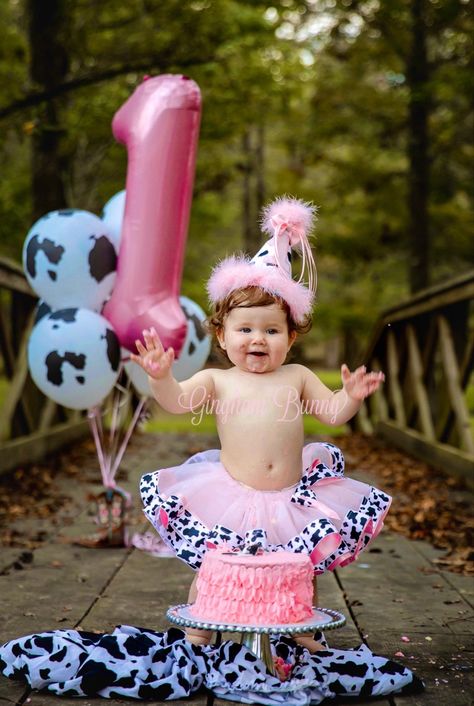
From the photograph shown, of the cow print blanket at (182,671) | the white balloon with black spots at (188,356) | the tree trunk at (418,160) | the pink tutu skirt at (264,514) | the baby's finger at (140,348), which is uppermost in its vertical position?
the tree trunk at (418,160)

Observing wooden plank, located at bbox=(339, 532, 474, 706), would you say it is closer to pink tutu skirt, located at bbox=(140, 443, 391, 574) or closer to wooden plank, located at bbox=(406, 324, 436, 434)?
pink tutu skirt, located at bbox=(140, 443, 391, 574)

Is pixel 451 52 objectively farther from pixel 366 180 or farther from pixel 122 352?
pixel 122 352

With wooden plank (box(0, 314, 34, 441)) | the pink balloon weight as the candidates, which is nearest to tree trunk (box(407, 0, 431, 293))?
wooden plank (box(0, 314, 34, 441))

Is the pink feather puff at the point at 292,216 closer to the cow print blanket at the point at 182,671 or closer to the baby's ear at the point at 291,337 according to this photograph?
the baby's ear at the point at 291,337

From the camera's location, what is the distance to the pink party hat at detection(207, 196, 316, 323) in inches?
122

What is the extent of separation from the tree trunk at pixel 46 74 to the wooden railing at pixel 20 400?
166cm

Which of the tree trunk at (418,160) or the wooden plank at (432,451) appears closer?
the wooden plank at (432,451)

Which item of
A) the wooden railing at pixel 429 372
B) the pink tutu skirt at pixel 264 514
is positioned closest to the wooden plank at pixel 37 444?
the wooden railing at pixel 429 372

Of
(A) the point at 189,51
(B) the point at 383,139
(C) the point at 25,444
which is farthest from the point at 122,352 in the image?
(B) the point at 383,139

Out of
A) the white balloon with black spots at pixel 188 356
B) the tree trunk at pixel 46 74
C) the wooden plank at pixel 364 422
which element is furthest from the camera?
the wooden plank at pixel 364 422

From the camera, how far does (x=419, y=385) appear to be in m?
8.40

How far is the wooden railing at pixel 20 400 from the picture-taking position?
22.7ft

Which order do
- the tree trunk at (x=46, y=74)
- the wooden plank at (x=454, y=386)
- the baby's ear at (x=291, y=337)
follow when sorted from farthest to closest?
1. the tree trunk at (x=46, y=74)
2. the wooden plank at (x=454, y=386)
3. the baby's ear at (x=291, y=337)

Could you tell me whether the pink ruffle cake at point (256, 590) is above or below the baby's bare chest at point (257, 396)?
below
